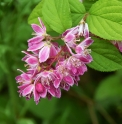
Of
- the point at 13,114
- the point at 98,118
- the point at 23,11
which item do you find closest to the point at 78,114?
the point at 98,118

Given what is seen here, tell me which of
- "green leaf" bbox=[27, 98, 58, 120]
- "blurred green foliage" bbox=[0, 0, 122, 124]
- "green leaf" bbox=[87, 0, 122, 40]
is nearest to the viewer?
"green leaf" bbox=[87, 0, 122, 40]

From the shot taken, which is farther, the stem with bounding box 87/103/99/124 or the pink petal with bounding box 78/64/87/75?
the stem with bounding box 87/103/99/124

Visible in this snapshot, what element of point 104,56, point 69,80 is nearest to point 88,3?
point 104,56

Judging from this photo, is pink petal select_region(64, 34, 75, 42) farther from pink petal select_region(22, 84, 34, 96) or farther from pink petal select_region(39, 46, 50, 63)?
pink petal select_region(22, 84, 34, 96)

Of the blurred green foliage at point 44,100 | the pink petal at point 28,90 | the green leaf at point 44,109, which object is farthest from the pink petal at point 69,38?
the green leaf at point 44,109

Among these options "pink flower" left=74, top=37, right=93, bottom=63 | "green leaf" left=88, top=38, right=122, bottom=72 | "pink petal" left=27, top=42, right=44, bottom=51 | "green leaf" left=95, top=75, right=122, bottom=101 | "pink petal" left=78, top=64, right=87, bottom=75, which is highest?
"pink petal" left=27, top=42, right=44, bottom=51

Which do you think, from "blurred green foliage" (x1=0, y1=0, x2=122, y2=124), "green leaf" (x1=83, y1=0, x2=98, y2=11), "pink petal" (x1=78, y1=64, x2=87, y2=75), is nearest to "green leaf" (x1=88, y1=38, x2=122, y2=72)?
"pink petal" (x1=78, y1=64, x2=87, y2=75)
